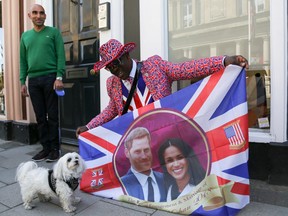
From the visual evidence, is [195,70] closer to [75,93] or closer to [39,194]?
[39,194]

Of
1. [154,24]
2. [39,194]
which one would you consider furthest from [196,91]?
[39,194]

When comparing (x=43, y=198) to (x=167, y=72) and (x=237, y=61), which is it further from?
(x=237, y=61)

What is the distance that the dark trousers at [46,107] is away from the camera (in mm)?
4285

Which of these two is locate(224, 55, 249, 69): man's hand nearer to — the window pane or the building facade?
the building facade

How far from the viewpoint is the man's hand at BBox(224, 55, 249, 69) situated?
254cm

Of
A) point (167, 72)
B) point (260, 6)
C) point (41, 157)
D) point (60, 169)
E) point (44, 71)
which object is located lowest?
point (41, 157)

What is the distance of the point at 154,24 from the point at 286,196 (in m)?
2.33

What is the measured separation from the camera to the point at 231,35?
355cm

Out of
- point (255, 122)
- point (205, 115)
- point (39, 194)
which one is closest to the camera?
point (205, 115)

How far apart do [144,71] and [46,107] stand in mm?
2041

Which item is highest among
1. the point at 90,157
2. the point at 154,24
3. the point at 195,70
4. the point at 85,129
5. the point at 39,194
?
the point at 154,24

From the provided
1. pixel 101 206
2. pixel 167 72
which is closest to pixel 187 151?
pixel 167 72

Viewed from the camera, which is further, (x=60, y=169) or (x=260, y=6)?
(x=260, y=6)

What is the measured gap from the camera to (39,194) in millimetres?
3104
